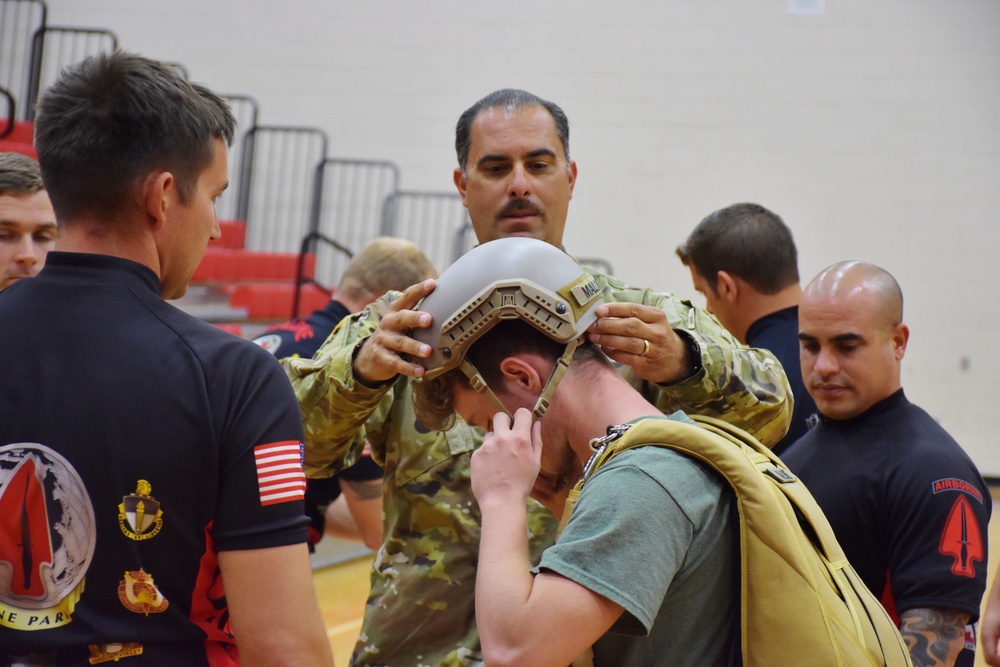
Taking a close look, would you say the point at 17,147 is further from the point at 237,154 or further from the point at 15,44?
the point at 15,44

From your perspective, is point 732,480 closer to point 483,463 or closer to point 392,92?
point 483,463

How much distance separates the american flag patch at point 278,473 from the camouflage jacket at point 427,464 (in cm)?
64

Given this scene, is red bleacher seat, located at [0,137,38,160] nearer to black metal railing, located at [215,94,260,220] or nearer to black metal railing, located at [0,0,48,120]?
black metal railing, located at [215,94,260,220]

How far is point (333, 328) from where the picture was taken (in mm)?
3975

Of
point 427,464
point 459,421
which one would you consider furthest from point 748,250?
point 427,464

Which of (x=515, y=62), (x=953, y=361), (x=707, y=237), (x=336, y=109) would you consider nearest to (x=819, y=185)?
(x=953, y=361)

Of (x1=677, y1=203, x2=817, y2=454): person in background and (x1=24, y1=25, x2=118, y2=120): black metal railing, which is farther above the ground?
(x1=24, y1=25, x2=118, y2=120): black metal railing

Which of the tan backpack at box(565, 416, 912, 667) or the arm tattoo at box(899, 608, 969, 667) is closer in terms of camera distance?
the tan backpack at box(565, 416, 912, 667)

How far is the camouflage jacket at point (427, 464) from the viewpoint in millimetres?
2066

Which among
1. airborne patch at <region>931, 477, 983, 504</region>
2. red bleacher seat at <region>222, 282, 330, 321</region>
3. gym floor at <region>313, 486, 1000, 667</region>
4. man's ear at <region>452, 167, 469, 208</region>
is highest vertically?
man's ear at <region>452, 167, 469, 208</region>

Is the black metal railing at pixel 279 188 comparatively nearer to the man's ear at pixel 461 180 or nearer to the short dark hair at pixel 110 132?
the man's ear at pixel 461 180

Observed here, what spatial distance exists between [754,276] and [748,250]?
0.35ft

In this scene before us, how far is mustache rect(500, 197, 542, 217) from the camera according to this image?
92.4 inches

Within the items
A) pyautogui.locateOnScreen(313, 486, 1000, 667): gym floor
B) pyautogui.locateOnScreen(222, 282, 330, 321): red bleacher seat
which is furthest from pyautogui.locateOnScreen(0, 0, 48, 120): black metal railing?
pyautogui.locateOnScreen(313, 486, 1000, 667): gym floor
